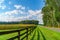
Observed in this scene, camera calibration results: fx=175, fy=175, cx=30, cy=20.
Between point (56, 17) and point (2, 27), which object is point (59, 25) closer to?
point (56, 17)

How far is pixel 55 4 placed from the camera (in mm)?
73875

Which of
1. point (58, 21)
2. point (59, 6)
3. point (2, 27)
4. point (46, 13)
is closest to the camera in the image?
point (59, 6)

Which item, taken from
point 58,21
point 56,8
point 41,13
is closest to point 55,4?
point 56,8

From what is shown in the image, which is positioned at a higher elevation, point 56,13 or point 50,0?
point 50,0

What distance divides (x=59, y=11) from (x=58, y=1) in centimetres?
435

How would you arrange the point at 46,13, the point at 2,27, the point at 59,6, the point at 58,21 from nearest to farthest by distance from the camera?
the point at 59,6 → the point at 58,21 → the point at 2,27 → the point at 46,13

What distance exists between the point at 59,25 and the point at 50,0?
12.2m

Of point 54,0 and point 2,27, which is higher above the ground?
point 54,0

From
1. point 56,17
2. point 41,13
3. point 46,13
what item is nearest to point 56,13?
point 56,17

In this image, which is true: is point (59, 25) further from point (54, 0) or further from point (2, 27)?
point (2, 27)

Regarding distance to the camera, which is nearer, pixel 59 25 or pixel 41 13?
pixel 59 25

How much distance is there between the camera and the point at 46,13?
105000 mm

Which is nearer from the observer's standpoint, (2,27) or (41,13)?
(2,27)

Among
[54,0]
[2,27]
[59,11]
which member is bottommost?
[2,27]
